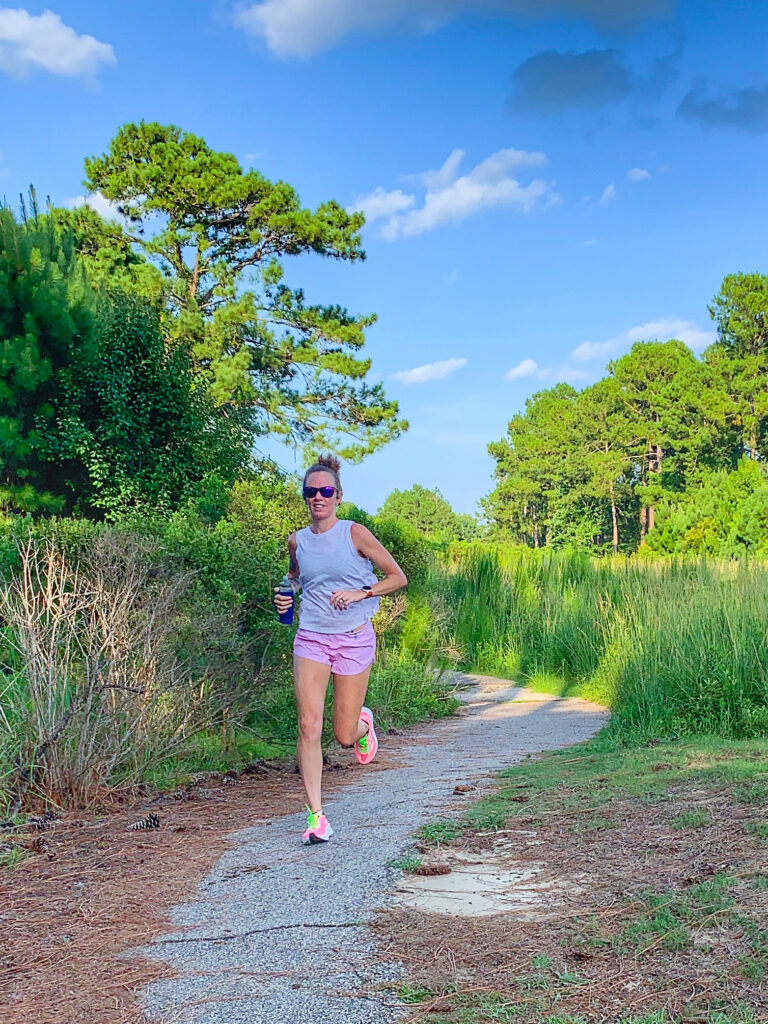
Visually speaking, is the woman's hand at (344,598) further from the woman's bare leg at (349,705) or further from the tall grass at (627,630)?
the tall grass at (627,630)

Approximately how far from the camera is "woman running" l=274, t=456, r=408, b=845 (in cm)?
509

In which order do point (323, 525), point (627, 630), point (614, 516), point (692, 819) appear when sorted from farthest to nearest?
point (614, 516) < point (627, 630) < point (323, 525) < point (692, 819)

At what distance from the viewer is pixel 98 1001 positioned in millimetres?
3076

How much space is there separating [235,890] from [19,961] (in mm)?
969

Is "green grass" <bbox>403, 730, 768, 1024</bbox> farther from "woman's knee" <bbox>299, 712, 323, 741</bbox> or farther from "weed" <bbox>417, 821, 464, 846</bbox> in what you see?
"woman's knee" <bbox>299, 712, 323, 741</bbox>

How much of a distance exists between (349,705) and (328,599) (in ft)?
2.32

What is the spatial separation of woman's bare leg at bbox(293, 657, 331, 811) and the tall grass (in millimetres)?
4001

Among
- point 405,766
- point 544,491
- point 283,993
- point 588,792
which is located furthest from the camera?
point 544,491

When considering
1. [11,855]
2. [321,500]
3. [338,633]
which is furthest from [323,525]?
[11,855]

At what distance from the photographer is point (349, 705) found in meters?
5.51

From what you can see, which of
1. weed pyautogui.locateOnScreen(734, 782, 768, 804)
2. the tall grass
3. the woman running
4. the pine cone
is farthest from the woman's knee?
the tall grass

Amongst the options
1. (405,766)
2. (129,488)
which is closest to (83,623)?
(405,766)

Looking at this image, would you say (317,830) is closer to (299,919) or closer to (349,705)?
(349,705)

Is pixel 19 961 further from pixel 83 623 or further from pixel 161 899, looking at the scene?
pixel 83 623
